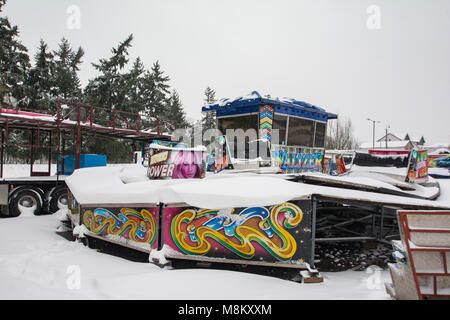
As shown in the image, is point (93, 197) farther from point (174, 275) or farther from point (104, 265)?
point (174, 275)

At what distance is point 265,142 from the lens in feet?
33.2

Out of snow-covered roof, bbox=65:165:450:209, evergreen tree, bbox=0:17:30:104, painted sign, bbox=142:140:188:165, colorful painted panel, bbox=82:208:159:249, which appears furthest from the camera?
evergreen tree, bbox=0:17:30:104

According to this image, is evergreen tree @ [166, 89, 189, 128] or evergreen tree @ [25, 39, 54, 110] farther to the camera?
evergreen tree @ [166, 89, 189, 128]

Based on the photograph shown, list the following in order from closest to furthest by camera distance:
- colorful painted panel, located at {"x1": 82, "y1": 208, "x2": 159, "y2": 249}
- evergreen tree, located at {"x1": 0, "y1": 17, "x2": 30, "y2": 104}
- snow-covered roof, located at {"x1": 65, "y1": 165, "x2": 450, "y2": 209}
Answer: snow-covered roof, located at {"x1": 65, "y1": 165, "x2": 450, "y2": 209} < colorful painted panel, located at {"x1": 82, "y1": 208, "x2": 159, "y2": 249} < evergreen tree, located at {"x1": 0, "y1": 17, "x2": 30, "y2": 104}

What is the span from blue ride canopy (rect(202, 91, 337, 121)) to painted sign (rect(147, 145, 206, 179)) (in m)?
3.29

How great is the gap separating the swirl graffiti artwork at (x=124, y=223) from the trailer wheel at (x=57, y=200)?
17.7 feet

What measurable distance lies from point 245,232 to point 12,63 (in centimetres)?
3929

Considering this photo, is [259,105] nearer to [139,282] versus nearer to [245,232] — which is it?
[245,232]

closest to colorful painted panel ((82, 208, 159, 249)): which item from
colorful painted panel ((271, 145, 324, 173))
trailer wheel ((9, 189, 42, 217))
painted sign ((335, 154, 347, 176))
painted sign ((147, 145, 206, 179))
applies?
painted sign ((147, 145, 206, 179))

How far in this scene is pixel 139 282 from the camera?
4137 mm

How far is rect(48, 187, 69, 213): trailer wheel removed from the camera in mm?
11305

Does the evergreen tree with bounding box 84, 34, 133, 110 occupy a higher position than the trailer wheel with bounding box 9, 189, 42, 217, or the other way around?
the evergreen tree with bounding box 84, 34, 133, 110

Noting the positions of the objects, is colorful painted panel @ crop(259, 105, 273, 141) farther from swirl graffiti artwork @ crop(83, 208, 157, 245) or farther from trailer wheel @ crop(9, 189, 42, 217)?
trailer wheel @ crop(9, 189, 42, 217)

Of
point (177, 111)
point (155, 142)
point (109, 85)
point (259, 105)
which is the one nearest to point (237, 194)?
point (259, 105)
